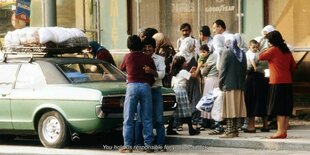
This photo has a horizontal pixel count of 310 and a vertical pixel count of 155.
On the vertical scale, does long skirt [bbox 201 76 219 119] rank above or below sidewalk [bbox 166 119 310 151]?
above

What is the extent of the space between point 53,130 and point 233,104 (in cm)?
310

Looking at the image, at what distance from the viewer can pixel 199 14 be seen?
17609mm

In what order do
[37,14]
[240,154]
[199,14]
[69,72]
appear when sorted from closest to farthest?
1. [240,154]
2. [69,72]
3. [199,14]
4. [37,14]

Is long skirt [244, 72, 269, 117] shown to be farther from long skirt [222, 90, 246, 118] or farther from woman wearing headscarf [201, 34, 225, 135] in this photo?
long skirt [222, 90, 246, 118]

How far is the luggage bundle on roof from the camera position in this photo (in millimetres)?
13820

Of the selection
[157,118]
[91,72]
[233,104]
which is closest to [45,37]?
[91,72]

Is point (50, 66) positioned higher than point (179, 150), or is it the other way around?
point (50, 66)

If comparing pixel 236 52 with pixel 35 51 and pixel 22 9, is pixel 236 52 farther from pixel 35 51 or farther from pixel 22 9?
pixel 22 9

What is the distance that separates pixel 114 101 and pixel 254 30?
530 centimetres

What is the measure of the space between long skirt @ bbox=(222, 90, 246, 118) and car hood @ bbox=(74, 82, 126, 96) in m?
1.78

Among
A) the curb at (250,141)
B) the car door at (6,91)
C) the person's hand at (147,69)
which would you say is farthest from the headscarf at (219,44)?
the car door at (6,91)

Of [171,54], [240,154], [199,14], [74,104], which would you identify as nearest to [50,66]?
[74,104]

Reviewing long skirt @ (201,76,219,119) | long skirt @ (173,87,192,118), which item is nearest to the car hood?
long skirt @ (173,87,192,118)

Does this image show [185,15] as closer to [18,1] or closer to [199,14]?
[199,14]
